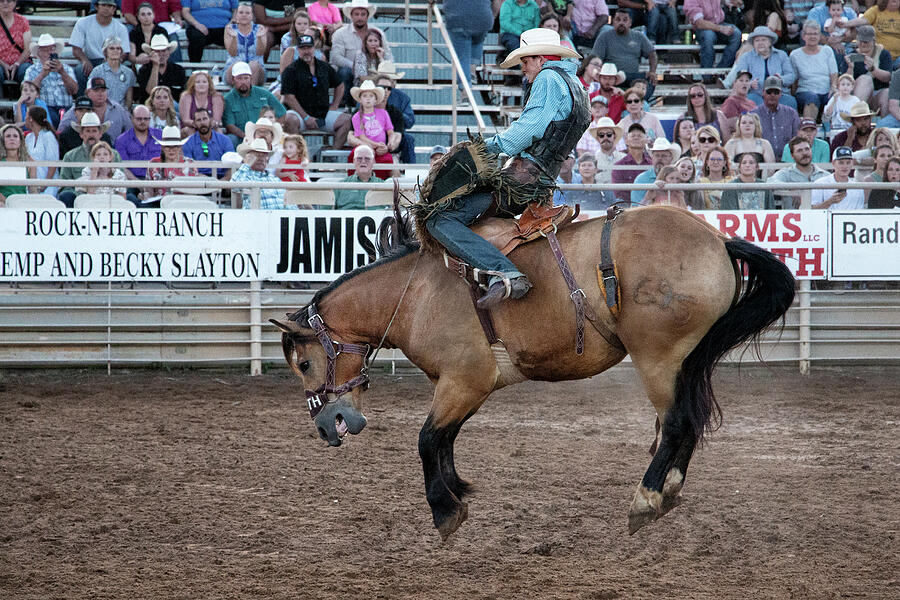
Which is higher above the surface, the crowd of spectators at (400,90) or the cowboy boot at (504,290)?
the crowd of spectators at (400,90)

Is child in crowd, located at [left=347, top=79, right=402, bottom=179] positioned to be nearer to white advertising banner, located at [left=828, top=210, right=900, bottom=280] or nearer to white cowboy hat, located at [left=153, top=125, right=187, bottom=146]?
white cowboy hat, located at [left=153, top=125, right=187, bottom=146]

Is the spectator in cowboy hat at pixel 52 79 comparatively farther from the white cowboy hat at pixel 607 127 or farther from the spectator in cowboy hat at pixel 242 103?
the white cowboy hat at pixel 607 127

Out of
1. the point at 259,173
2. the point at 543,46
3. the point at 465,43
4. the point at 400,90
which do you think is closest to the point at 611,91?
the point at 465,43

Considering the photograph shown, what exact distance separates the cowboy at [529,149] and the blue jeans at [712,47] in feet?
37.1

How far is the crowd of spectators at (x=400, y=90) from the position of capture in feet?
36.4

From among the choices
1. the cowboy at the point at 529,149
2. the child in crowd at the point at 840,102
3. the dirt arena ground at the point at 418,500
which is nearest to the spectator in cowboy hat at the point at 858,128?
the child in crowd at the point at 840,102

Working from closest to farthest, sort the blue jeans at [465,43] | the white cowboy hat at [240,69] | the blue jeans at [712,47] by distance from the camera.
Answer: the white cowboy hat at [240,69], the blue jeans at [465,43], the blue jeans at [712,47]

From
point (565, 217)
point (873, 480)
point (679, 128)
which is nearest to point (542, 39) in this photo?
point (565, 217)

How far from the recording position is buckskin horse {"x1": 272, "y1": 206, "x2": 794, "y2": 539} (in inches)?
187

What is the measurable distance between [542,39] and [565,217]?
2.79 ft

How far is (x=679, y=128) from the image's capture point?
39.4ft

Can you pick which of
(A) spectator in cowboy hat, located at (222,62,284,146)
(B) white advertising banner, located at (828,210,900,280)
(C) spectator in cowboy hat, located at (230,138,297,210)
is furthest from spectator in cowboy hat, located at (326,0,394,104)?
(B) white advertising banner, located at (828,210,900,280)

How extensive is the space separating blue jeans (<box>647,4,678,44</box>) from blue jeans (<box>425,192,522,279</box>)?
11.6m

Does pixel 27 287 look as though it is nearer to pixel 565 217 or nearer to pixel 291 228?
pixel 291 228
